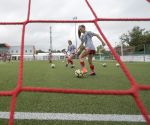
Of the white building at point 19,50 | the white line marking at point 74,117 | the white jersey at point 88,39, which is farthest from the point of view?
the white building at point 19,50

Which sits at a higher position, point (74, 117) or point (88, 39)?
point (88, 39)

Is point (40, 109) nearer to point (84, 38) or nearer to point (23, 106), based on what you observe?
point (23, 106)

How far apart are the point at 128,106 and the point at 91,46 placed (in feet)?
19.7

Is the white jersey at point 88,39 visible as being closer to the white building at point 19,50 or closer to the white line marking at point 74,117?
the white building at point 19,50

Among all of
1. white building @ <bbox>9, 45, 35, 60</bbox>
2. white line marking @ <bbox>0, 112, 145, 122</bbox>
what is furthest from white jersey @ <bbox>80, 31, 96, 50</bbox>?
white line marking @ <bbox>0, 112, 145, 122</bbox>

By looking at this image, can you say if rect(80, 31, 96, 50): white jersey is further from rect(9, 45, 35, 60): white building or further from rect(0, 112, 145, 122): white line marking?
rect(0, 112, 145, 122): white line marking

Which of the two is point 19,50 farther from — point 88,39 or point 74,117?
point 74,117

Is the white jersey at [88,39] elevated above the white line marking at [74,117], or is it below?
above

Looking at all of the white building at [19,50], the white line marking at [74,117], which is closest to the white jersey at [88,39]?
the white building at [19,50]

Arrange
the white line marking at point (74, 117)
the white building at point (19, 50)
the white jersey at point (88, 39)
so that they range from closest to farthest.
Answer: the white line marking at point (74, 117), the white jersey at point (88, 39), the white building at point (19, 50)

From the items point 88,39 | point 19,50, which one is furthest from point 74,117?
point 19,50

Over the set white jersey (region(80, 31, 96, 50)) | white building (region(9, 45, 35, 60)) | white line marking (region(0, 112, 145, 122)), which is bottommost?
white line marking (region(0, 112, 145, 122))

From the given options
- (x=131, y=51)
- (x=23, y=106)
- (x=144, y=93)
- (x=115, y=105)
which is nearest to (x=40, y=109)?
(x=23, y=106)

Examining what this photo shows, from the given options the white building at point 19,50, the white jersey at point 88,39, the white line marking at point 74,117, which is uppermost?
the white building at point 19,50
